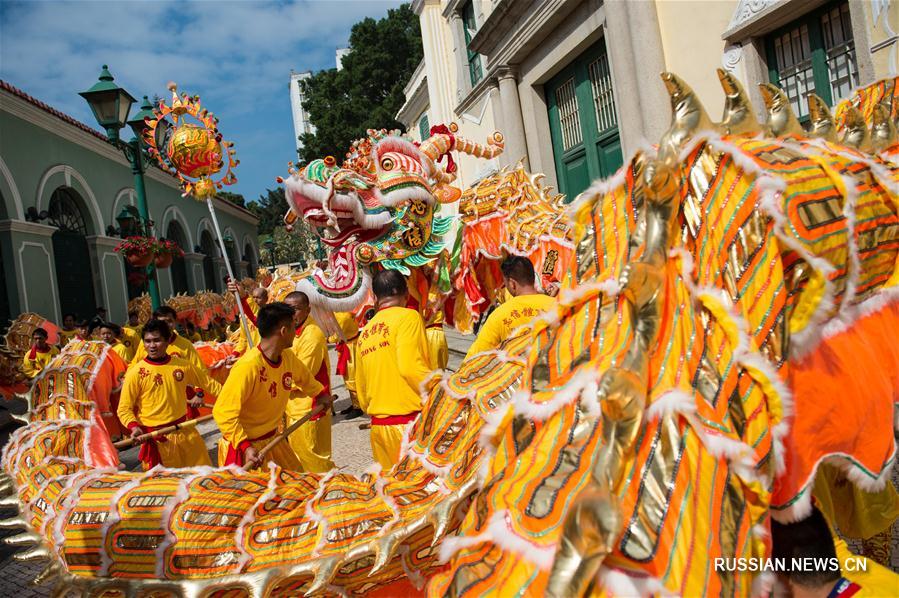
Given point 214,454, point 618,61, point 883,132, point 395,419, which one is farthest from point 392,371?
point 618,61

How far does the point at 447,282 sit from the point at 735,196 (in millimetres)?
4340

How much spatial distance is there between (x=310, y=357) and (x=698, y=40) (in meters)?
5.93

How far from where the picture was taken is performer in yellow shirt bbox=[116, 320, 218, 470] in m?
4.67

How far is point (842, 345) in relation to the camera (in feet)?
4.80

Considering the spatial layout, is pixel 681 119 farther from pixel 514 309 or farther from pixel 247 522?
pixel 514 309

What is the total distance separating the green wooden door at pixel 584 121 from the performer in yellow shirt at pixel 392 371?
669 cm

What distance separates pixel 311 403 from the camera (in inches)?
207

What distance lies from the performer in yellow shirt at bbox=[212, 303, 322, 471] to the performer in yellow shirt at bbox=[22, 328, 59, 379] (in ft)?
18.6

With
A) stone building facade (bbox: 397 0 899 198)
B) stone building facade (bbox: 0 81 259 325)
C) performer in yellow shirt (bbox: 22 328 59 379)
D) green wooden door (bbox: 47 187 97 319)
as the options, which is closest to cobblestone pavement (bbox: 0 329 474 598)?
performer in yellow shirt (bbox: 22 328 59 379)

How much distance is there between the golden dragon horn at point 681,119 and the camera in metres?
1.29

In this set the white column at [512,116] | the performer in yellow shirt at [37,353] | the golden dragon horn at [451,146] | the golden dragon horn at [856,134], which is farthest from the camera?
the white column at [512,116]

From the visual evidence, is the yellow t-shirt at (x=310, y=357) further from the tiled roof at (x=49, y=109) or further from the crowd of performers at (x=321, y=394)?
the tiled roof at (x=49, y=109)

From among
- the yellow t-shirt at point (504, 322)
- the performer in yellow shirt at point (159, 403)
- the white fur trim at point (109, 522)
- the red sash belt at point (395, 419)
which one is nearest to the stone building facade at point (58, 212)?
the performer in yellow shirt at point (159, 403)

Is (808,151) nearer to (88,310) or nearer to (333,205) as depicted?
(333,205)
